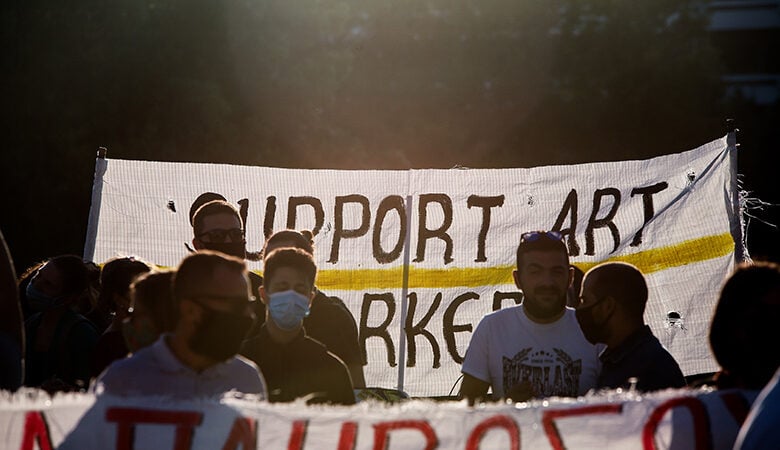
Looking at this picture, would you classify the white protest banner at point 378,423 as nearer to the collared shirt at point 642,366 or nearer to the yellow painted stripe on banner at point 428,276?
the collared shirt at point 642,366

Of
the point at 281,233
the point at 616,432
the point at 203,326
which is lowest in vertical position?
the point at 616,432

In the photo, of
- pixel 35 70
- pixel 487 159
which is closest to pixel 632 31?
pixel 487 159

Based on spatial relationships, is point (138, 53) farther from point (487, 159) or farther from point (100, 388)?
point (100, 388)

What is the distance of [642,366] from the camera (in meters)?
3.99

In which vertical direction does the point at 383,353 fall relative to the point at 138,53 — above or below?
below

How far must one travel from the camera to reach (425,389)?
6.40m

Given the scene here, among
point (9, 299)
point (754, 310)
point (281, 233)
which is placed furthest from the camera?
point (281, 233)

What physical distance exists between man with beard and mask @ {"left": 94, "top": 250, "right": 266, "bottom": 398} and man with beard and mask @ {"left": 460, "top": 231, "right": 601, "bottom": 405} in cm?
151

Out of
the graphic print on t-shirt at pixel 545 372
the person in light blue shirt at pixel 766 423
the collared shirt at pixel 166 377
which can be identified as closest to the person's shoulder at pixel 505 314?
the graphic print on t-shirt at pixel 545 372

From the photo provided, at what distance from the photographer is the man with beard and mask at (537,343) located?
4281mm

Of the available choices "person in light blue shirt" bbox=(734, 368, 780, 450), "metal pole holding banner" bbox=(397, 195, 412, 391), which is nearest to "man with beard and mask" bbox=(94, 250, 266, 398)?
"person in light blue shirt" bbox=(734, 368, 780, 450)

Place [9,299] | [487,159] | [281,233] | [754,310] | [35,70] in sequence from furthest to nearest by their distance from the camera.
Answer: [487,159], [35,70], [281,233], [9,299], [754,310]

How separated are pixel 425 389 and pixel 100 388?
365 cm

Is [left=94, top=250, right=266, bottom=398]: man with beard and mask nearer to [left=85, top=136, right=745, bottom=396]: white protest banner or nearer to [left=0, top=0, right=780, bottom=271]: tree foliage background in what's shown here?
[left=85, top=136, right=745, bottom=396]: white protest banner
